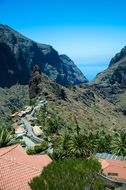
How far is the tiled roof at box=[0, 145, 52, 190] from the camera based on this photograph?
129 feet

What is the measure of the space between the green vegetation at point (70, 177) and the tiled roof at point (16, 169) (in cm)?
669

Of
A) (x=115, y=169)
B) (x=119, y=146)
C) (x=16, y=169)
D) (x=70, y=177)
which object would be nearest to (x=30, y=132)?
(x=119, y=146)

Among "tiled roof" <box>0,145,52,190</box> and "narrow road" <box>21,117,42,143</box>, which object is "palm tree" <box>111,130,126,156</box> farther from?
"tiled roof" <box>0,145,52,190</box>

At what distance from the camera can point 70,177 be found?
31703 mm

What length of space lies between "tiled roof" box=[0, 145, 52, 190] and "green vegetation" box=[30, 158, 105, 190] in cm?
669

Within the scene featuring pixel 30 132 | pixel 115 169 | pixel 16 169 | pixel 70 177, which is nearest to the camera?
pixel 70 177

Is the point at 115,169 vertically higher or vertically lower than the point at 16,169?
lower

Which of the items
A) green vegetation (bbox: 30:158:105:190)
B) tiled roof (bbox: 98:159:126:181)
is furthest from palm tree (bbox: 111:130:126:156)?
green vegetation (bbox: 30:158:105:190)

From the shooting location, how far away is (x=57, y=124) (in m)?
127

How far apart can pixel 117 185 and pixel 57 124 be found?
78078mm

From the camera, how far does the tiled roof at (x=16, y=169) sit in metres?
39.4

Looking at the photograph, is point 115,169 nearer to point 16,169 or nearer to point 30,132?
point 16,169

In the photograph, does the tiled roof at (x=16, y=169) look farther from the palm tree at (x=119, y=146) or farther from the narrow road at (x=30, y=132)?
the narrow road at (x=30, y=132)

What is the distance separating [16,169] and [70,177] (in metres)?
11.6
